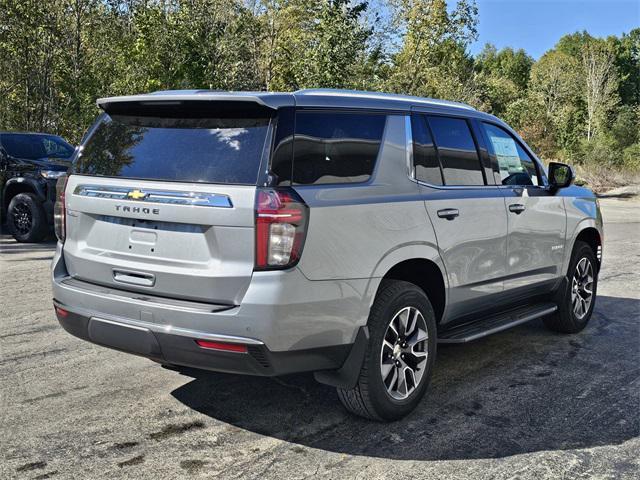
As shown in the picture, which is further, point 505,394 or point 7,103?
Result: point 7,103

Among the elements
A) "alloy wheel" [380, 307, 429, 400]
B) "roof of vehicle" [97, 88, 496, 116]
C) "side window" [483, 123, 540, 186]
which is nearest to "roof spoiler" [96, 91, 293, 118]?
"roof of vehicle" [97, 88, 496, 116]

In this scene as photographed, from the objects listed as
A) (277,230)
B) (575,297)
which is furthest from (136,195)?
(575,297)

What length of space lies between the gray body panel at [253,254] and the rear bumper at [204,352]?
3 centimetres

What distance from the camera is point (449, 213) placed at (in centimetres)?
438

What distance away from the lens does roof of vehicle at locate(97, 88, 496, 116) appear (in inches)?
A: 137

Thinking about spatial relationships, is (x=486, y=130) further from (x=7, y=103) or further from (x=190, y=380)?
(x=7, y=103)

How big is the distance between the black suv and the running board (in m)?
7.77

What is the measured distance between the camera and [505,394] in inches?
178

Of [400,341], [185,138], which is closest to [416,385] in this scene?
[400,341]

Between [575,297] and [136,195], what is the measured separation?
4162mm

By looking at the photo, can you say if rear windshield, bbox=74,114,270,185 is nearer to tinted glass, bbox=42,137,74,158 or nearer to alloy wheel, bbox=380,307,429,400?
alloy wheel, bbox=380,307,429,400

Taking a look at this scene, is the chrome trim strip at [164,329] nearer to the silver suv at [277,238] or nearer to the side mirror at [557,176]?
the silver suv at [277,238]

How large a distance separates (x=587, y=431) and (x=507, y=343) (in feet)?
6.15

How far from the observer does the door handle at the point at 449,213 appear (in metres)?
4.31
